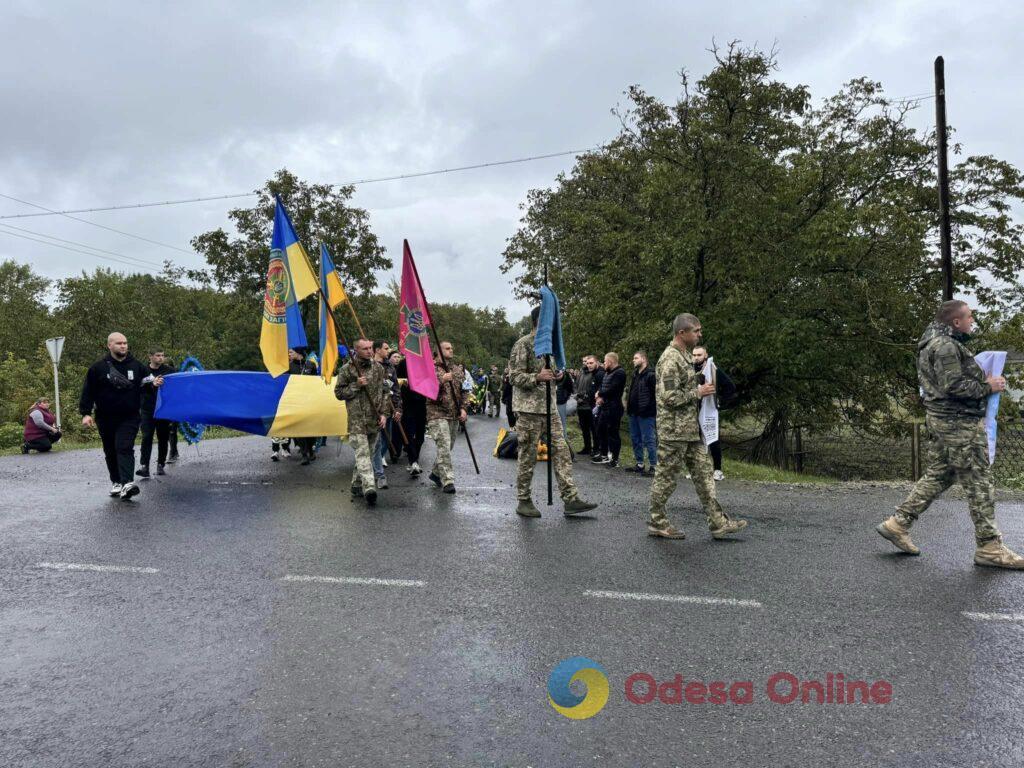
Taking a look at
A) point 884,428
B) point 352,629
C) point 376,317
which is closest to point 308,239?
point 376,317

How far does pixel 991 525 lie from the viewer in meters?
5.50

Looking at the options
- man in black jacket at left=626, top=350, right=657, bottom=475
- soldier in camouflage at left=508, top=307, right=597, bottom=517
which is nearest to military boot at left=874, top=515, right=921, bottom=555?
soldier in camouflage at left=508, top=307, right=597, bottom=517

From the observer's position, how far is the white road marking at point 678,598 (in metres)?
4.71

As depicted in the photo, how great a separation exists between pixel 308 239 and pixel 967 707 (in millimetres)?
31560

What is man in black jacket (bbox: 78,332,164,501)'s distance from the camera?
8609 mm

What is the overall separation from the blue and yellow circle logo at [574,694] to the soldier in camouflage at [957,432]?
342cm

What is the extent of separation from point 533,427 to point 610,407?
17.9ft

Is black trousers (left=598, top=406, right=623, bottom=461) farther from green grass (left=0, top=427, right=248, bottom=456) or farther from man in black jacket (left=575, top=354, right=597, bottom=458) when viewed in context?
green grass (left=0, top=427, right=248, bottom=456)

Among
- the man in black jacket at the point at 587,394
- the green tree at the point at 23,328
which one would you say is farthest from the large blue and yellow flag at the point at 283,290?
the green tree at the point at 23,328

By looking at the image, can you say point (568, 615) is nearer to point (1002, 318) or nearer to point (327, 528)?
point (327, 528)

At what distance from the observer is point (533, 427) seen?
7484 mm

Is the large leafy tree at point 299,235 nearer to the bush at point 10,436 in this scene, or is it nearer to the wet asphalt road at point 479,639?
Result: the bush at point 10,436

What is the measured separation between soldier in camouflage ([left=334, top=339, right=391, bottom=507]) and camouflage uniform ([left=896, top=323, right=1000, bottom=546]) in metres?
5.63

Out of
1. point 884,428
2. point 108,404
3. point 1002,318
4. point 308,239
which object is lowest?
point 884,428
